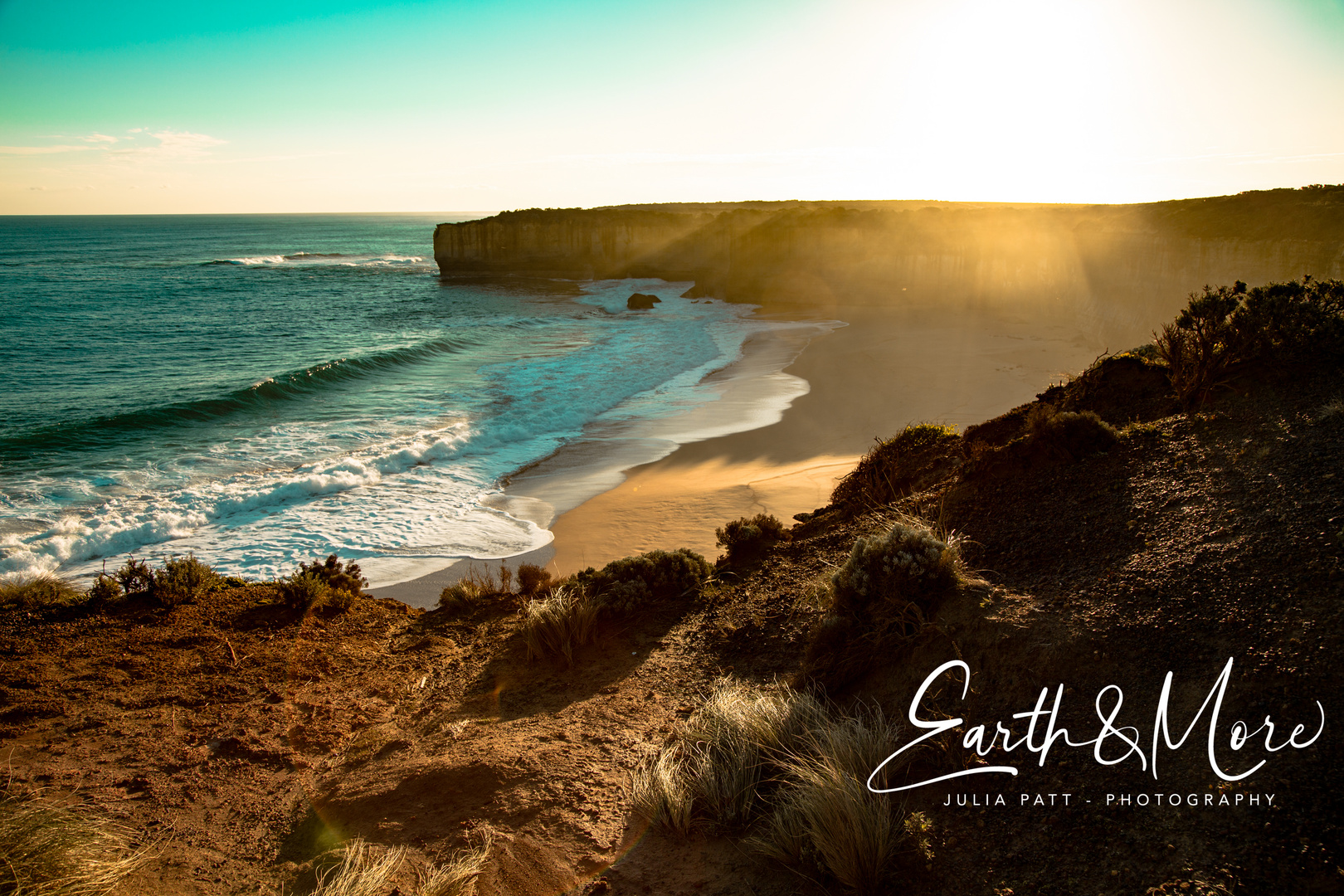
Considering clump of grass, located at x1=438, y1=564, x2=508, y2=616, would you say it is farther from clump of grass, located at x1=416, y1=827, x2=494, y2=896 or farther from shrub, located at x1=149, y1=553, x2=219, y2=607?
clump of grass, located at x1=416, y1=827, x2=494, y2=896

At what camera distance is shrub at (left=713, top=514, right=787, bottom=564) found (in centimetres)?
765

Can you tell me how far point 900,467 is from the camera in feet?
28.7

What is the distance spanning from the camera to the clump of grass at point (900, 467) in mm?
8211

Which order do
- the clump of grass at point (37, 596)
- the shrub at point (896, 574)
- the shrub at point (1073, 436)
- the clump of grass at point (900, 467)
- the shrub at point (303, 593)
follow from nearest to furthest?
1. the shrub at point (896, 574)
2. the shrub at point (1073, 436)
3. the clump of grass at point (37, 596)
4. the shrub at point (303, 593)
5. the clump of grass at point (900, 467)

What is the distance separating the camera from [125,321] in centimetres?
3541

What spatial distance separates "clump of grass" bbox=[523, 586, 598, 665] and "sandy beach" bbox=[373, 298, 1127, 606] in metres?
2.76

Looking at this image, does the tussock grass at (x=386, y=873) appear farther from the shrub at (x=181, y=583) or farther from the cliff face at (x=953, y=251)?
the cliff face at (x=953, y=251)

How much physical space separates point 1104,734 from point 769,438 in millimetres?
Answer: 11396

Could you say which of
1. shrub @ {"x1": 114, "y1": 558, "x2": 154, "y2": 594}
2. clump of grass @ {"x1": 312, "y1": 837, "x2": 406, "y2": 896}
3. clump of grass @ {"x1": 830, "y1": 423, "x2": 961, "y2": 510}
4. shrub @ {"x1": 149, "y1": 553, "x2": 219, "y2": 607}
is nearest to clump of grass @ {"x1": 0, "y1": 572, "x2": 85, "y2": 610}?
shrub @ {"x1": 114, "y1": 558, "x2": 154, "y2": 594}

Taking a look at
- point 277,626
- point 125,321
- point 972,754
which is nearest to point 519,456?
point 277,626

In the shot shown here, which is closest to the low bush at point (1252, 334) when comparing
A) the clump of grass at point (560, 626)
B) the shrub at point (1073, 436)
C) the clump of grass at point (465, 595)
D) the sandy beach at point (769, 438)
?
the shrub at point (1073, 436)

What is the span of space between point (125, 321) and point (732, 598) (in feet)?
135

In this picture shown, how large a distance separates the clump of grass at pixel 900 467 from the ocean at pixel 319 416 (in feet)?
14.9

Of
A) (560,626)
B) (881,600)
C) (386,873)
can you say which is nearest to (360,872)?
(386,873)
